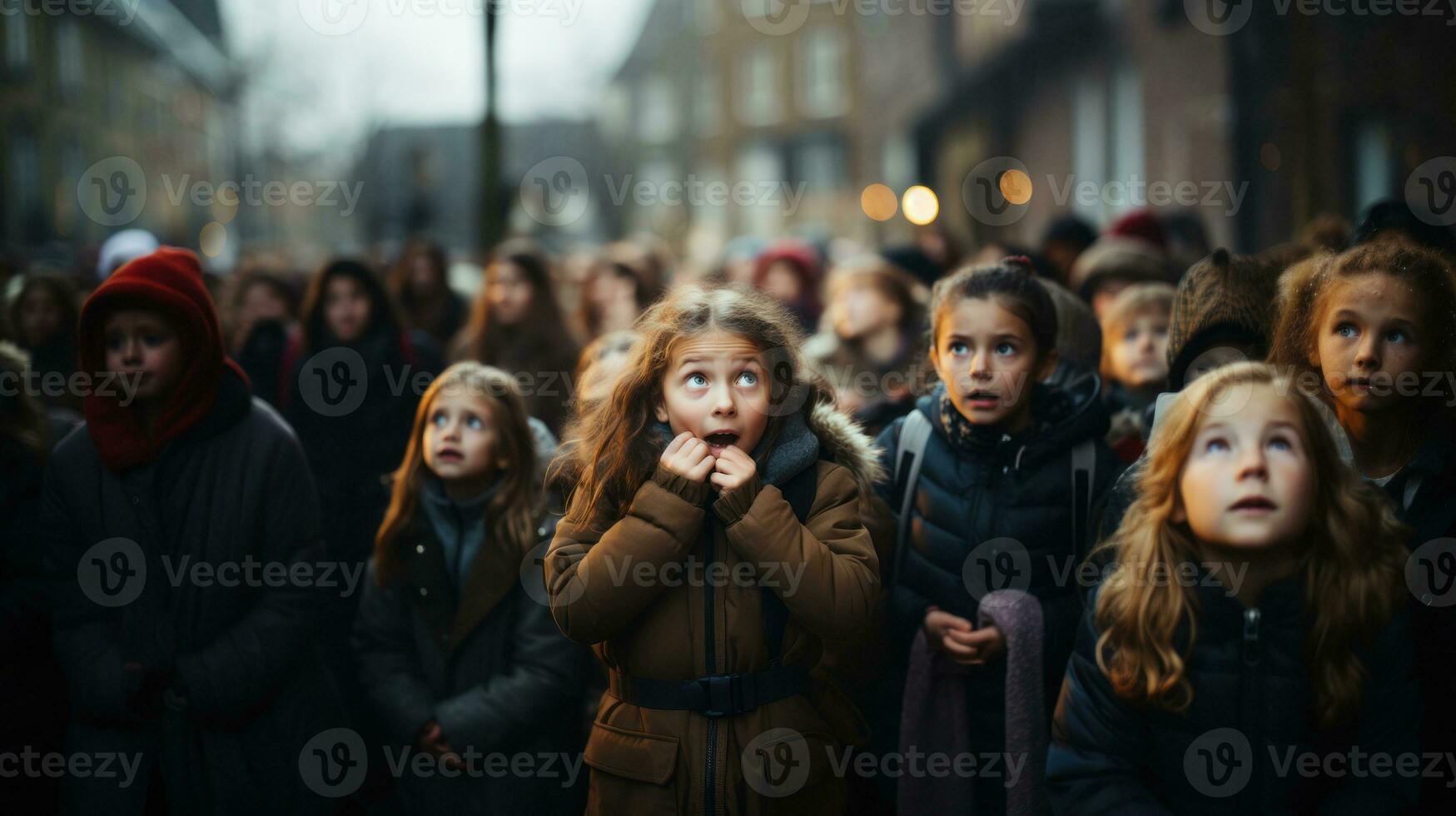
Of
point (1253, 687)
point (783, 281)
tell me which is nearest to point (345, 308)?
point (783, 281)

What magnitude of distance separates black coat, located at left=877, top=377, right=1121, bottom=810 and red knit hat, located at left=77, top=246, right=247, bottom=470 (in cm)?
226

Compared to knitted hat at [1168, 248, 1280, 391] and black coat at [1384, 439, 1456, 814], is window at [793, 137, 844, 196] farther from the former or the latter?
black coat at [1384, 439, 1456, 814]

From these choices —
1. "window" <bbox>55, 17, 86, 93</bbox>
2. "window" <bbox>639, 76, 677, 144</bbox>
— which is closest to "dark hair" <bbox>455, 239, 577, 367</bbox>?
"window" <bbox>55, 17, 86, 93</bbox>

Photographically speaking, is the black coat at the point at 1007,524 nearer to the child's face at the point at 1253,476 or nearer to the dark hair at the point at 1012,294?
the dark hair at the point at 1012,294

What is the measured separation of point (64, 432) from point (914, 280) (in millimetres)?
4584

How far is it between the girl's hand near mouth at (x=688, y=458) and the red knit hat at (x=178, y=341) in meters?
1.83

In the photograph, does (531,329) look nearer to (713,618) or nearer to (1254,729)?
(713,618)

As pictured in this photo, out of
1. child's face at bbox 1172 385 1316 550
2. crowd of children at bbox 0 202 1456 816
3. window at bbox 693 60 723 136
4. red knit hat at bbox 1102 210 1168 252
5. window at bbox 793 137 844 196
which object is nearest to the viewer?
child's face at bbox 1172 385 1316 550

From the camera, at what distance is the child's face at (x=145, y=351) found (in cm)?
392

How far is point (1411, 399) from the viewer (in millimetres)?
3229

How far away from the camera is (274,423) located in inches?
162

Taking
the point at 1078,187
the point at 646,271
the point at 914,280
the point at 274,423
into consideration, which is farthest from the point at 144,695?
the point at 1078,187

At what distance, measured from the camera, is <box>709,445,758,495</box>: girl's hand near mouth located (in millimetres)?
3020

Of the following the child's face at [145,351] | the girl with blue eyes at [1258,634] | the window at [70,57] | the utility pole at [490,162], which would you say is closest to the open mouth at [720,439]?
the girl with blue eyes at [1258,634]
